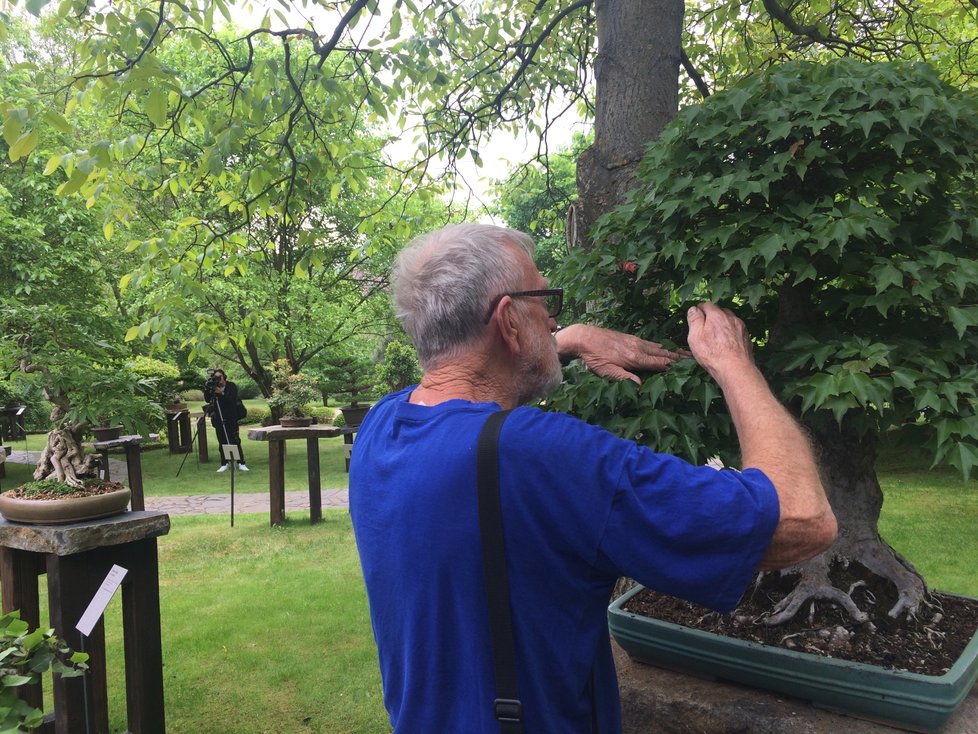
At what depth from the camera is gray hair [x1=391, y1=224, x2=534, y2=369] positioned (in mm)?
1485

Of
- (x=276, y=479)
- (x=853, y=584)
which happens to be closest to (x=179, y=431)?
(x=276, y=479)

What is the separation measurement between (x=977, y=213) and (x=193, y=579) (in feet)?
21.5

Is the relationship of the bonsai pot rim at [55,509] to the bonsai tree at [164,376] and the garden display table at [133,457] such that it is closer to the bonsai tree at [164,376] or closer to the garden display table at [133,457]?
the garden display table at [133,457]

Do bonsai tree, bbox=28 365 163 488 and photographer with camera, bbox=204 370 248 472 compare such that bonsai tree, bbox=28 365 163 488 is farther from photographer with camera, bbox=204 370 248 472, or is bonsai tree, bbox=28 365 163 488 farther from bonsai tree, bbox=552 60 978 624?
photographer with camera, bbox=204 370 248 472

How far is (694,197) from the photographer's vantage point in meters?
1.89

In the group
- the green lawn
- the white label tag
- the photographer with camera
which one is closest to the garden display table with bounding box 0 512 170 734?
the white label tag

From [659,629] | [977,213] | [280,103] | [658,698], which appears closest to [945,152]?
[977,213]

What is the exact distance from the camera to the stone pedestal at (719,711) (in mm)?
1919

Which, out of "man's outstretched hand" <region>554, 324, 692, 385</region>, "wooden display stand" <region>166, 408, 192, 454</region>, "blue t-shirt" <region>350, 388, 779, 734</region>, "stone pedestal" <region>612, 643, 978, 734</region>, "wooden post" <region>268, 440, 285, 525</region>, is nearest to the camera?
"blue t-shirt" <region>350, 388, 779, 734</region>

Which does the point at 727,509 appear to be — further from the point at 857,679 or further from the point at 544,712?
the point at 857,679

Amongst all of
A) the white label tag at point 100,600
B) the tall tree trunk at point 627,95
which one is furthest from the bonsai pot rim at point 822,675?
the white label tag at point 100,600

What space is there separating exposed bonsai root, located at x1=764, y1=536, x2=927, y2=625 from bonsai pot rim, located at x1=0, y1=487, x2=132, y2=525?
289 cm

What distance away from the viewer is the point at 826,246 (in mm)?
1688

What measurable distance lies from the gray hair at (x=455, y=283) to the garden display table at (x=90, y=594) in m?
2.31
